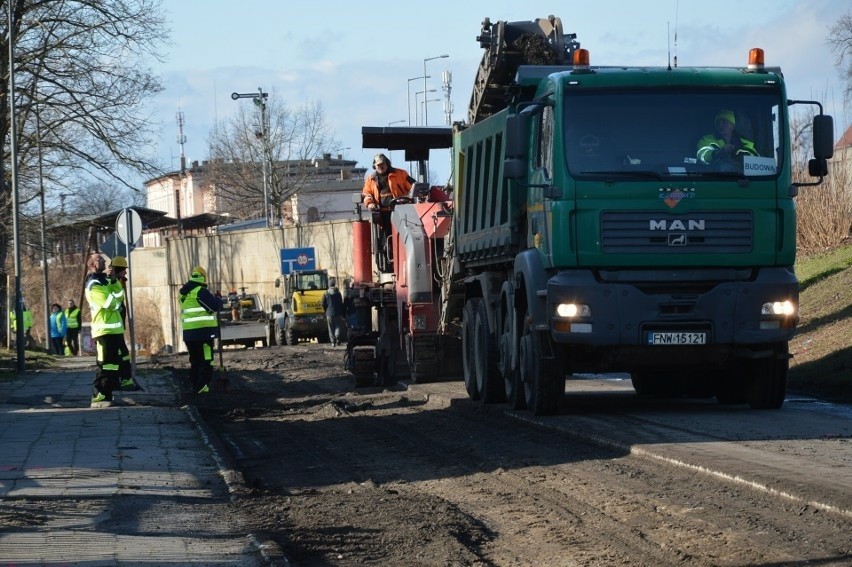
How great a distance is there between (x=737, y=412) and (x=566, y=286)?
2.33m

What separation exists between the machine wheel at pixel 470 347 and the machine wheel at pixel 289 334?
27028mm

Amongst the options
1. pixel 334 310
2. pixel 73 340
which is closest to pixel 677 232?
pixel 334 310

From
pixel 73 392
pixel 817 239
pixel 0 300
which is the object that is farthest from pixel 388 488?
pixel 0 300

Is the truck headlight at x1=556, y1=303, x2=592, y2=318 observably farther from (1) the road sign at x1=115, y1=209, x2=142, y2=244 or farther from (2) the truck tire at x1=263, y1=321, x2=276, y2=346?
(2) the truck tire at x1=263, y1=321, x2=276, y2=346

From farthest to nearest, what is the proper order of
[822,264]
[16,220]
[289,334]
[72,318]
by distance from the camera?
[289,334]
[72,318]
[16,220]
[822,264]

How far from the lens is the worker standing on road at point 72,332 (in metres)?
43.3

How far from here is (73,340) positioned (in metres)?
43.9

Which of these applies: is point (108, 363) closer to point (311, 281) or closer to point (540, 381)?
point (540, 381)

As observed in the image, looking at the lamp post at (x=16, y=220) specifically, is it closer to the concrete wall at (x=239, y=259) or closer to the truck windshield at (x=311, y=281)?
the truck windshield at (x=311, y=281)

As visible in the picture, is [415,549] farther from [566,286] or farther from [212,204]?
[212,204]

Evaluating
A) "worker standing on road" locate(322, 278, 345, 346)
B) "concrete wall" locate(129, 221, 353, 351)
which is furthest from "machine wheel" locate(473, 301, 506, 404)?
"concrete wall" locate(129, 221, 353, 351)

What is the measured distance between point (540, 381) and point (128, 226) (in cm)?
934

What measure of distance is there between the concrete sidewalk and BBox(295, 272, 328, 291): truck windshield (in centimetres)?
2845

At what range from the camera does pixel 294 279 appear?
4578 cm
